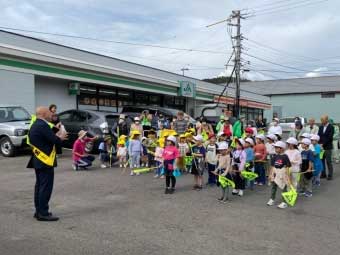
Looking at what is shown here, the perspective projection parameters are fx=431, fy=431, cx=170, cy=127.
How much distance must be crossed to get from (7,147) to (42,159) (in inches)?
327

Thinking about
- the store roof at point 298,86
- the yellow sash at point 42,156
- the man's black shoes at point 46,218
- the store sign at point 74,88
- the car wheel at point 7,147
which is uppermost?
the store roof at point 298,86

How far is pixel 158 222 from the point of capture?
6734 mm

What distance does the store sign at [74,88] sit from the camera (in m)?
21.3

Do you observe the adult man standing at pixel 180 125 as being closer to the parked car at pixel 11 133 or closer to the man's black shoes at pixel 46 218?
the parked car at pixel 11 133

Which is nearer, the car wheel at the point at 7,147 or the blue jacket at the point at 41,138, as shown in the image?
the blue jacket at the point at 41,138

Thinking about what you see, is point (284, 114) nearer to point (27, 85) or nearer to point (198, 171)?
point (27, 85)

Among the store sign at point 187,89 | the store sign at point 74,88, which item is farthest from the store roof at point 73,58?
the store sign at point 74,88

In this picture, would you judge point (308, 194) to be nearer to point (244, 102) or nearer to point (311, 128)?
point (311, 128)

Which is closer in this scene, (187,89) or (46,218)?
(46,218)

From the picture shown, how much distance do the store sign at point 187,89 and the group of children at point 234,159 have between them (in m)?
18.2

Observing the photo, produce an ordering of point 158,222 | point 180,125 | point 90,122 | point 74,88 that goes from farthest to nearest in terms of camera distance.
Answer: point 74,88 < point 90,122 < point 180,125 < point 158,222

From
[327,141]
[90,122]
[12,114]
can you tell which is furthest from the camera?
[12,114]

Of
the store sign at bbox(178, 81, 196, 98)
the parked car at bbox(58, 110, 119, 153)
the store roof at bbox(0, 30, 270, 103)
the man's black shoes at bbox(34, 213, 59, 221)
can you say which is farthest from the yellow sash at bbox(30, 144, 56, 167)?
the store sign at bbox(178, 81, 196, 98)

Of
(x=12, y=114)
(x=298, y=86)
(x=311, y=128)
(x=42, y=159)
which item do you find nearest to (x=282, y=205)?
(x=42, y=159)
